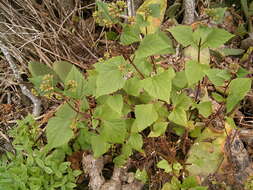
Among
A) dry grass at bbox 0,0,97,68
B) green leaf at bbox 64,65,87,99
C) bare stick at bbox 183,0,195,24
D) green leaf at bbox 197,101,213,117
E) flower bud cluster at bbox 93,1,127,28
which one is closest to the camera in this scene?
flower bud cluster at bbox 93,1,127,28

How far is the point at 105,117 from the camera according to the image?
112cm

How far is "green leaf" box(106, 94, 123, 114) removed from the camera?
3.40 ft

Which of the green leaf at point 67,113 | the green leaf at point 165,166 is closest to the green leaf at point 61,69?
the green leaf at point 67,113

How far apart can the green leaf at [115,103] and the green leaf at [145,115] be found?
7 cm

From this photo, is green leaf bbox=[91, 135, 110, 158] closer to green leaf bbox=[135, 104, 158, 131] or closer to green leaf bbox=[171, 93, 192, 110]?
green leaf bbox=[135, 104, 158, 131]

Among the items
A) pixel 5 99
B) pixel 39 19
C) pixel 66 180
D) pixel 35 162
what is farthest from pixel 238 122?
pixel 5 99

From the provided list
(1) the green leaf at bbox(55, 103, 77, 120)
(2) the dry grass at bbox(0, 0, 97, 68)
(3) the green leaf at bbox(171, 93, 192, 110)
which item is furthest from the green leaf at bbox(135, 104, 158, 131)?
(2) the dry grass at bbox(0, 0, 97, 68)

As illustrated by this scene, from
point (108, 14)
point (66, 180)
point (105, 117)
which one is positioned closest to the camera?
point (108, 14)

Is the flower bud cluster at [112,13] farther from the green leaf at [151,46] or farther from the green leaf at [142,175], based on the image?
the green leaf at [142,175]

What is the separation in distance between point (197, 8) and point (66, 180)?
1207 mm

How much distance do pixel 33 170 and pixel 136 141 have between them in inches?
16.0

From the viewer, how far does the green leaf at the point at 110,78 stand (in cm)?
92

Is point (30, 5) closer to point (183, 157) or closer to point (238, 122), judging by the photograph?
point (183, 157)

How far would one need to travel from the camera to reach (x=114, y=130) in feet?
→ 3.67
